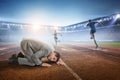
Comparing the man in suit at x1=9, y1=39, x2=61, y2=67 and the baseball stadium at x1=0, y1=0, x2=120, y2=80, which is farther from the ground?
the man in suit at x1=9, y1=39, x2=61, y2=67

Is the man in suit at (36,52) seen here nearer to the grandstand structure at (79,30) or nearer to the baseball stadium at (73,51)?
the baseball stadium at (73,51)

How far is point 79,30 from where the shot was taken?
54562mm

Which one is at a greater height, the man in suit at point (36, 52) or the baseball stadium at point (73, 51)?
the man in suit at point (36, 52)

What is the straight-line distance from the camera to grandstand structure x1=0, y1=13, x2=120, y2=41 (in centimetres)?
3346

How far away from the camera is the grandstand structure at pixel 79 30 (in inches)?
1317

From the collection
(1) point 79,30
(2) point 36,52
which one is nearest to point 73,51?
(2) point 36,52

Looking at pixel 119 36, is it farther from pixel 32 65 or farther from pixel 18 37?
pixel 18 37

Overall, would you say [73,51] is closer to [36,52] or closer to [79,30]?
[36,52]

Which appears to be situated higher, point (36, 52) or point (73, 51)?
point (36, 52)

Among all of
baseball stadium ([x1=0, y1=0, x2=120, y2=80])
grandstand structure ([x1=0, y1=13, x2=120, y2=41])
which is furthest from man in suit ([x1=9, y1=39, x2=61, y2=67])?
grandstand structure ([x1=0, y1=13, x2=120, y2=41])

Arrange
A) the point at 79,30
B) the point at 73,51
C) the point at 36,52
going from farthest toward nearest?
the point at 79,30, the point at 73,51, the point at 36,52

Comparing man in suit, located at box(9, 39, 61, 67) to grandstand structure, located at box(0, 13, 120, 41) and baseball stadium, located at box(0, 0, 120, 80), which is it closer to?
baseball stadium, located at box(0, 0, 120, 80)

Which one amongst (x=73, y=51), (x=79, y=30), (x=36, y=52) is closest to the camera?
(x=36, y=52)

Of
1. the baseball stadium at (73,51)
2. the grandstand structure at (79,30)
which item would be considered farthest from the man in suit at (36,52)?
the grandstand structure at (79,30)
